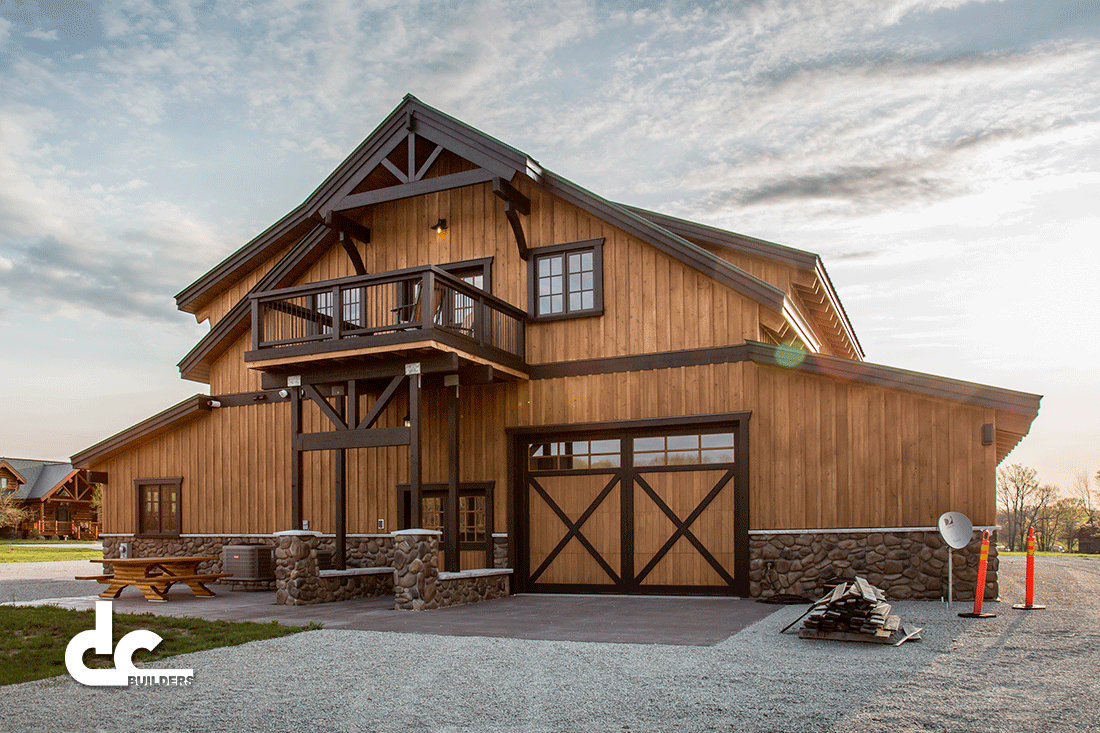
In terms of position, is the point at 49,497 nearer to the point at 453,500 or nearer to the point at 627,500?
the point at 453,500

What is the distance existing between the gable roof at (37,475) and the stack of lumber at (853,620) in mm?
56944

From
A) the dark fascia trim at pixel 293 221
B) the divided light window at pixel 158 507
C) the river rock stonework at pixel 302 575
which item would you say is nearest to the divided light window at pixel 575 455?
the river rock stonework at pixel 302 575

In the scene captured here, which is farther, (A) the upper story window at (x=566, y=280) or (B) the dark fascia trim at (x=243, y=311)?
(B) the dark fascia trim at (x=243, y=311)

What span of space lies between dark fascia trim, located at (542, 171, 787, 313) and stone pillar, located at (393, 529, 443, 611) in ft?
18.8

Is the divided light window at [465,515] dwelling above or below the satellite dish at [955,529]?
below

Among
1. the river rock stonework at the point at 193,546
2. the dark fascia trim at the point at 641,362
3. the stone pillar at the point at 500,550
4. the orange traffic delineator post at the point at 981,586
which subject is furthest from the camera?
the river rock stonework at the point at 193,546

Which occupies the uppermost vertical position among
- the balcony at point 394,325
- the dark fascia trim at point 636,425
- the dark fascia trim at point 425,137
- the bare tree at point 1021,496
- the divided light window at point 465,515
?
the dark fascia trim at point 425,137

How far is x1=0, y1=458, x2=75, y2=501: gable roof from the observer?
55.2m

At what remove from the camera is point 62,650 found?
26.4 feet

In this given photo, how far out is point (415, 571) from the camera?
1170 centimetres

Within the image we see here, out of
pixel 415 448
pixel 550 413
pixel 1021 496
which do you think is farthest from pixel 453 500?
pixel 1021 496

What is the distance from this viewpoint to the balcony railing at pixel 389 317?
12188mm

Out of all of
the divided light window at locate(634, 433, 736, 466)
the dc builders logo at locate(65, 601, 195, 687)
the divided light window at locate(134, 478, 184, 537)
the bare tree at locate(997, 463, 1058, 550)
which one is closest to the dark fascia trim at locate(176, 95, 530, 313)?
the divided light window at locate(634, 433, 736, 466)

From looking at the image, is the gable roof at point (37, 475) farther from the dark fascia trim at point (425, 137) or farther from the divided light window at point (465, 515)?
the divided light window at point (465, 515)
